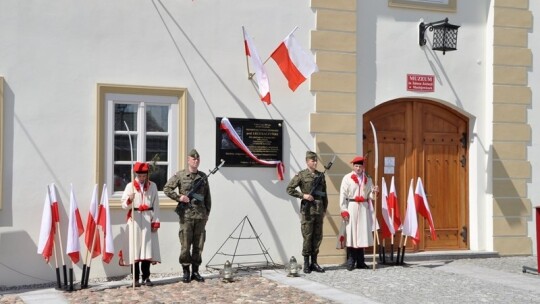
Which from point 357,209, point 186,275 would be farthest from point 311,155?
point 186,275

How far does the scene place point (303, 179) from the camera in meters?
Result: 10.7

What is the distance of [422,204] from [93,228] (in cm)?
497

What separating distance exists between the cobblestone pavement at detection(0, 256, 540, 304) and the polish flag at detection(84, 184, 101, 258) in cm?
49

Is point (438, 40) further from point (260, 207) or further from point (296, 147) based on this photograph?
point (260, 207)

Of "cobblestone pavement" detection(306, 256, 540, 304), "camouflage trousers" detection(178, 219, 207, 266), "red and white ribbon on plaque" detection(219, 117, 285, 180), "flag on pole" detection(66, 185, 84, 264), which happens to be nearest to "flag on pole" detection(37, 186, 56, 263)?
"flag on pole" detection(66, 185, 84, 264)

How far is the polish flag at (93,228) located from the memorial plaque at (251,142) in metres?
1.95

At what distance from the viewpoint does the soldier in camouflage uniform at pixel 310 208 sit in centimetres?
1059

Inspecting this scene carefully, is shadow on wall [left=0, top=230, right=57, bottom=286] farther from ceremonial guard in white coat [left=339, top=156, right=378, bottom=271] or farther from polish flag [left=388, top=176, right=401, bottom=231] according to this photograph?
polish flag [left=388, top=176, right=401, bottom=231]

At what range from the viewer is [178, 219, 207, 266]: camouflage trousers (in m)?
9.77

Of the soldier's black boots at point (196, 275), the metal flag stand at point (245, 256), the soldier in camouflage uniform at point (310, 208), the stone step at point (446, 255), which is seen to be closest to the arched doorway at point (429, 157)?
the stone step at point (446, 255)

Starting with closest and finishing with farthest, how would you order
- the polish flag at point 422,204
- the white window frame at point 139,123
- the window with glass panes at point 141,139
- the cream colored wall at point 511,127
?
the white window frame at point 139,123 < the window with glass panes at point 141,139 < the polish flag at point 422,204 < the cream colored wall at point 511,127

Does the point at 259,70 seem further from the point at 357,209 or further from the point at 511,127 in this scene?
the point at 511,127

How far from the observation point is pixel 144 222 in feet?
31.5

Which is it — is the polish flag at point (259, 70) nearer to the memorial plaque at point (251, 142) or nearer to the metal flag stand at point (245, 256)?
the memorial plaque at point (251, 142)
